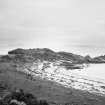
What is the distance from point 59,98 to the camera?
32.7ft

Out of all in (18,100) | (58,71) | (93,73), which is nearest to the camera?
(18,100)

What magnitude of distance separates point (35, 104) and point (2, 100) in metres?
1.66

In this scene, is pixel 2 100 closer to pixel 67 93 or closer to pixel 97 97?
pixel 67 93

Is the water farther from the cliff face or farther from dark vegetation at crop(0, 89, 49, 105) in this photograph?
dark vegetation at crop(0, 89, 49, 105)

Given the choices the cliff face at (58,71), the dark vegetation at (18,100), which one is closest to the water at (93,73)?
the cliff face at (58,71)

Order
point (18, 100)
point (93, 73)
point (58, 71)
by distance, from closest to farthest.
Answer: point (18, 100)
point (93, 73)
point (58, 71)

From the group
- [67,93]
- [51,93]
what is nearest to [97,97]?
[67,93]

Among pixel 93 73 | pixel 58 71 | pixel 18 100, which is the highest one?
pixel 58 71

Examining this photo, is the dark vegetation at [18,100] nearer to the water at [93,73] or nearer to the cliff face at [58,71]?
→ the cliff face at [58,71]

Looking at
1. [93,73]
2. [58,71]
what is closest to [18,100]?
[58,71]

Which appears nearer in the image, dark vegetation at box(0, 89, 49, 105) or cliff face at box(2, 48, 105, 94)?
dark vegetation at box(0, 89, 49, 105)

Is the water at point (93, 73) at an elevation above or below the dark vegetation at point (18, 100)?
above

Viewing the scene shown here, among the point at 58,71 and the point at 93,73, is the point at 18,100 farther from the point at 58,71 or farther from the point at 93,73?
the point at 93,73

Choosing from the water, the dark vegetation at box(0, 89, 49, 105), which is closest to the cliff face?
the water
